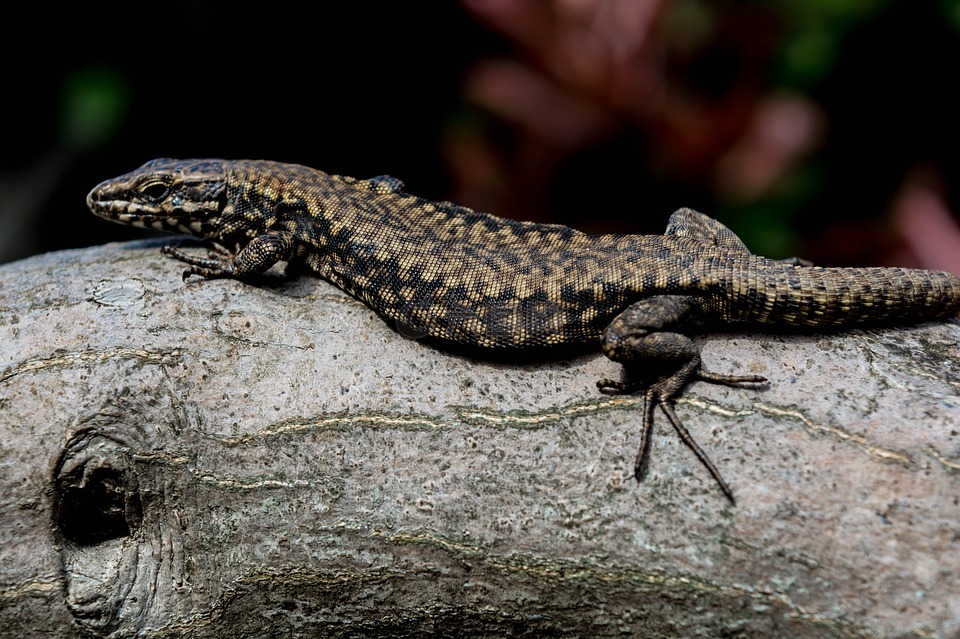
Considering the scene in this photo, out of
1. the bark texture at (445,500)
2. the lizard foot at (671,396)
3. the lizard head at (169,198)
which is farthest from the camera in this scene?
the lizard head at (169,198)

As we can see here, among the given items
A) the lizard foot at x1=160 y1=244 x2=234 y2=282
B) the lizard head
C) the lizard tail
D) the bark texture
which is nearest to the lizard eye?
the lizard head

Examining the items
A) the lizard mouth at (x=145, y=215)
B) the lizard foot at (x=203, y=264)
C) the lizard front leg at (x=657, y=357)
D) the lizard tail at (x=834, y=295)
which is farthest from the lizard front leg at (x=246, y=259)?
the lizard tail at (x=834, y=295)

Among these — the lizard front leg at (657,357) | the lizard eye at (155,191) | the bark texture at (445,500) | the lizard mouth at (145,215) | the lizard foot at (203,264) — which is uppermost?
the lizard eye at (155,191)

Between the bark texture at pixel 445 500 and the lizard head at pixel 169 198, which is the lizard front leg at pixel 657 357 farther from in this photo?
the lizard head at pixel 169 198

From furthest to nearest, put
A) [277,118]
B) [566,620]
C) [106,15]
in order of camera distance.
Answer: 1. [277,118]
2. [106,15]
3. [566,620]

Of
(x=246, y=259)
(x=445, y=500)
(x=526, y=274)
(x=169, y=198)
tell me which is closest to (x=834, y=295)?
(x=526, y=274)

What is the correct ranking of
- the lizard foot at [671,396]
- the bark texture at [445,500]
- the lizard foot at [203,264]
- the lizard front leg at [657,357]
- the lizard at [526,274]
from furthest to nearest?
the lizard foot at [203,264], the lizard at [526,274], the lizard front leg at [657,357], the lizard foot at [671,396], the bark texture at [445,500]

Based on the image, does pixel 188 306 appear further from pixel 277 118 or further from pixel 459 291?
pixel 277 118

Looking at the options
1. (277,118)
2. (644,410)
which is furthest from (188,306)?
(277,118)
